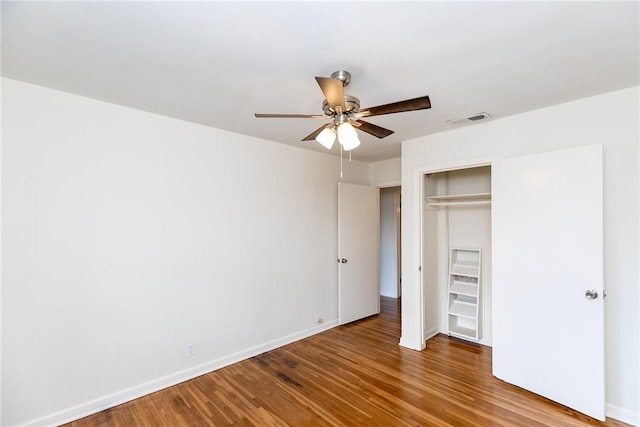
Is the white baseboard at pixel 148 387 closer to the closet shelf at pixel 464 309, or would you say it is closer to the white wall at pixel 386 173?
the closet shelf at pixel 464 309

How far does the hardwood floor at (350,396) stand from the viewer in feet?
7.50

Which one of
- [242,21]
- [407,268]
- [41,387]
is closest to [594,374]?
[407,268]

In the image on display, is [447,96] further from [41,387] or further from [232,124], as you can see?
[41,387]

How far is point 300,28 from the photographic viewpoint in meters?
A: 1.54

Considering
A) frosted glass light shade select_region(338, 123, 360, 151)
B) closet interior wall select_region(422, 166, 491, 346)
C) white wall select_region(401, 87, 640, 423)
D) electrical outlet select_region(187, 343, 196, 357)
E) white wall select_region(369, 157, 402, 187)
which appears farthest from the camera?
white wall select_region(369, 157, 402, 187)

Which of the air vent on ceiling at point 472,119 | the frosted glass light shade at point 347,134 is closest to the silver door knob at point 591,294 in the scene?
the air vent on ceiling at point 472,119

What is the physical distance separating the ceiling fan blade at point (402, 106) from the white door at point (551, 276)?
1.61 m

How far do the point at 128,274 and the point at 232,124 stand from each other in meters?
1.69

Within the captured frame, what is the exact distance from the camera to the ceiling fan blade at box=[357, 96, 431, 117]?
1.66 metres

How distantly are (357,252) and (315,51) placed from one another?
129 inches

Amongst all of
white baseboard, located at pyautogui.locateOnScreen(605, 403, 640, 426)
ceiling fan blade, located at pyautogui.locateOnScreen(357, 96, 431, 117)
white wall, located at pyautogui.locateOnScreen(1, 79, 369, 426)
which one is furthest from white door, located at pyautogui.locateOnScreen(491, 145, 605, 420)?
white wall, located at pyautogui.locateOnScreen(1, 79, 369, 426)

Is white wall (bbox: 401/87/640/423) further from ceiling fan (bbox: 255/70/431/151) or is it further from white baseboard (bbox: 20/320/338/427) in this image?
white baseboard (bbox: 20/320/338/427)

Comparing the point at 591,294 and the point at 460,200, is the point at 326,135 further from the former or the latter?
the point at 460,200

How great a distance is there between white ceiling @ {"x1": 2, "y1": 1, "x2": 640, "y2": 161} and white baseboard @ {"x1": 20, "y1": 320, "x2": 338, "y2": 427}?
2.44 m
